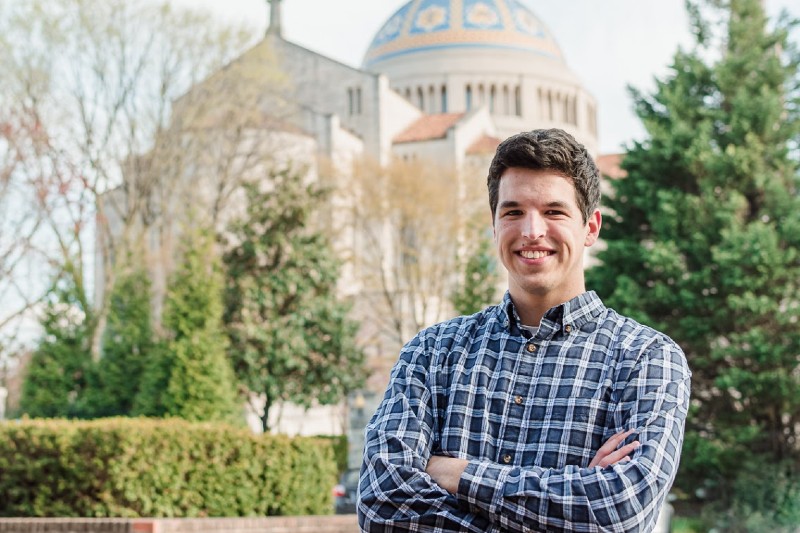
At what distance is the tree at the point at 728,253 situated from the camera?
15.3 metres

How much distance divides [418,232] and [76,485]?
75.1ft

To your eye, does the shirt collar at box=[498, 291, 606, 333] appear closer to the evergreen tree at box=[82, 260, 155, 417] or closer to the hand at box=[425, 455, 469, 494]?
the hand at box=[425, 455, 469, 494]

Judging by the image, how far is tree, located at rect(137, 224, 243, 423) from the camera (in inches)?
661

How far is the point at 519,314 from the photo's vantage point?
271 centimetres

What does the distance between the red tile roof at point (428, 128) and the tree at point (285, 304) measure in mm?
25350

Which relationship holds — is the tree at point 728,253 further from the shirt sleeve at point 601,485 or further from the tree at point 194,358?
the shirt sleeve at point 601,485

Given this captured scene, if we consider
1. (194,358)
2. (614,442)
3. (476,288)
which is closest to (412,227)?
(476,288)

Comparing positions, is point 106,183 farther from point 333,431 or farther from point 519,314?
point 519,314

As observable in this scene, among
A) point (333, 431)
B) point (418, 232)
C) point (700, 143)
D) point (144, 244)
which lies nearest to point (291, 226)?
point (144, 244)

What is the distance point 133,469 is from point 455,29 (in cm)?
5417

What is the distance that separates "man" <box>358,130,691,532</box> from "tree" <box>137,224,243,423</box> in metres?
14.4

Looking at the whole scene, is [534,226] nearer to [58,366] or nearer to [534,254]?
[534,254]

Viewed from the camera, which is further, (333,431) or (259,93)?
Result: (333,431)

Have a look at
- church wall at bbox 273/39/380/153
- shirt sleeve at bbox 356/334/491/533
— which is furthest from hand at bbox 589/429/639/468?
church wall at bbox 273/39/380/153
